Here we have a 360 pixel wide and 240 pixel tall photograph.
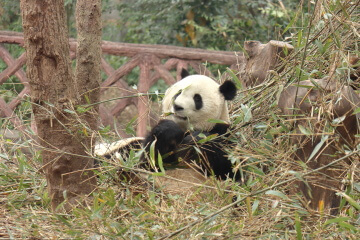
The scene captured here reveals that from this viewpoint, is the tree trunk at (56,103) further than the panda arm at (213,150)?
No

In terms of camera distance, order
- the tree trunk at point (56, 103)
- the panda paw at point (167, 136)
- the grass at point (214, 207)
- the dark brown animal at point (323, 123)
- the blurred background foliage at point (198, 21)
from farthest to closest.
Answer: the blurred background foliage at point (198, 21) → the panda paw at point (167, 136) → the dark brown animal at point (323, 123) → the tree trunk at point (56, 103) → the grass at point (214, 207)

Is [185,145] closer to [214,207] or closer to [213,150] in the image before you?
[213,150]

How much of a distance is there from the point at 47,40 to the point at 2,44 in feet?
13.2

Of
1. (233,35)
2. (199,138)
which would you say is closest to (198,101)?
(199,138)

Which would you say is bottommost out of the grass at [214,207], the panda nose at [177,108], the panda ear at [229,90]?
the grass at [214,207]

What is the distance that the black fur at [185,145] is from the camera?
121 inches

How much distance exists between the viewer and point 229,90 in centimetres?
324

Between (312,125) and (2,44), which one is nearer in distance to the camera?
(312,125)

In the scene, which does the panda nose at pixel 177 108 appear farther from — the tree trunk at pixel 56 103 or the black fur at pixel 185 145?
the tree trunk at pixel 56 103

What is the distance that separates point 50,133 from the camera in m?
2.67

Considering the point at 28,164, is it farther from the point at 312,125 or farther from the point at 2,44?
the point at 2,44

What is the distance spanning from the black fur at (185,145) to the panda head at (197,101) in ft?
0.31

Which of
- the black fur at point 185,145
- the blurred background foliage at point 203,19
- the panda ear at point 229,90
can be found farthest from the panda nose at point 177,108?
the blurred background foliage at point 203,19

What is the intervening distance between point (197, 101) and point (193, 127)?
0.55 feet
